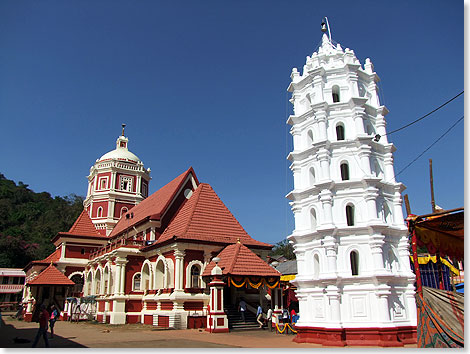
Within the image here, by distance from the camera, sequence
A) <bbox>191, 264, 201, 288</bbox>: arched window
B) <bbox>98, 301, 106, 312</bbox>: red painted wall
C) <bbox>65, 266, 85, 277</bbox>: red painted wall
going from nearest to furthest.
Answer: <bbox>191, 264, 201, 288</bbox>: arched window → <bbox>98, 301, 106, 312</bbox>: red painted wall → <bbox>65, 266, 85, 277</bbox>: red painted wall

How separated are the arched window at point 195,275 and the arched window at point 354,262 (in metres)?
10.4

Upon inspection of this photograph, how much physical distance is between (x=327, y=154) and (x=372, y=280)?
5526mm

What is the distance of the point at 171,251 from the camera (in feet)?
78.2

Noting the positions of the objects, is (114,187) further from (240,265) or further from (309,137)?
(309,137)

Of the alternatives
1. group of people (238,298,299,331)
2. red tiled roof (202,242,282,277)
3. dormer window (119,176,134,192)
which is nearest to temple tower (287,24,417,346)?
group of people (238,298,299,331)

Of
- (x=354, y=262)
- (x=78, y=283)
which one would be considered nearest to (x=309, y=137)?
(x=354, y=262)

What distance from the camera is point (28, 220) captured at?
80938mm

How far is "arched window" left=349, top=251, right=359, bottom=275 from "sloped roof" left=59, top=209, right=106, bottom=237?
2965cm

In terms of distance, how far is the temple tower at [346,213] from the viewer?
14992 millimetres

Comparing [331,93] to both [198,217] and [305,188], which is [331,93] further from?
[198,217]

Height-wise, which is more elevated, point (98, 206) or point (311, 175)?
point (98, 206)

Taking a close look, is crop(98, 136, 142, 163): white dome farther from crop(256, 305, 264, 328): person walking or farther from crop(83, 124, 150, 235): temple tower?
crop(256, 305, 264, 328): person walking

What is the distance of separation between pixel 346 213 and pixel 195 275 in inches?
425

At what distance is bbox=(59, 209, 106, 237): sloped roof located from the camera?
38.8 meters
